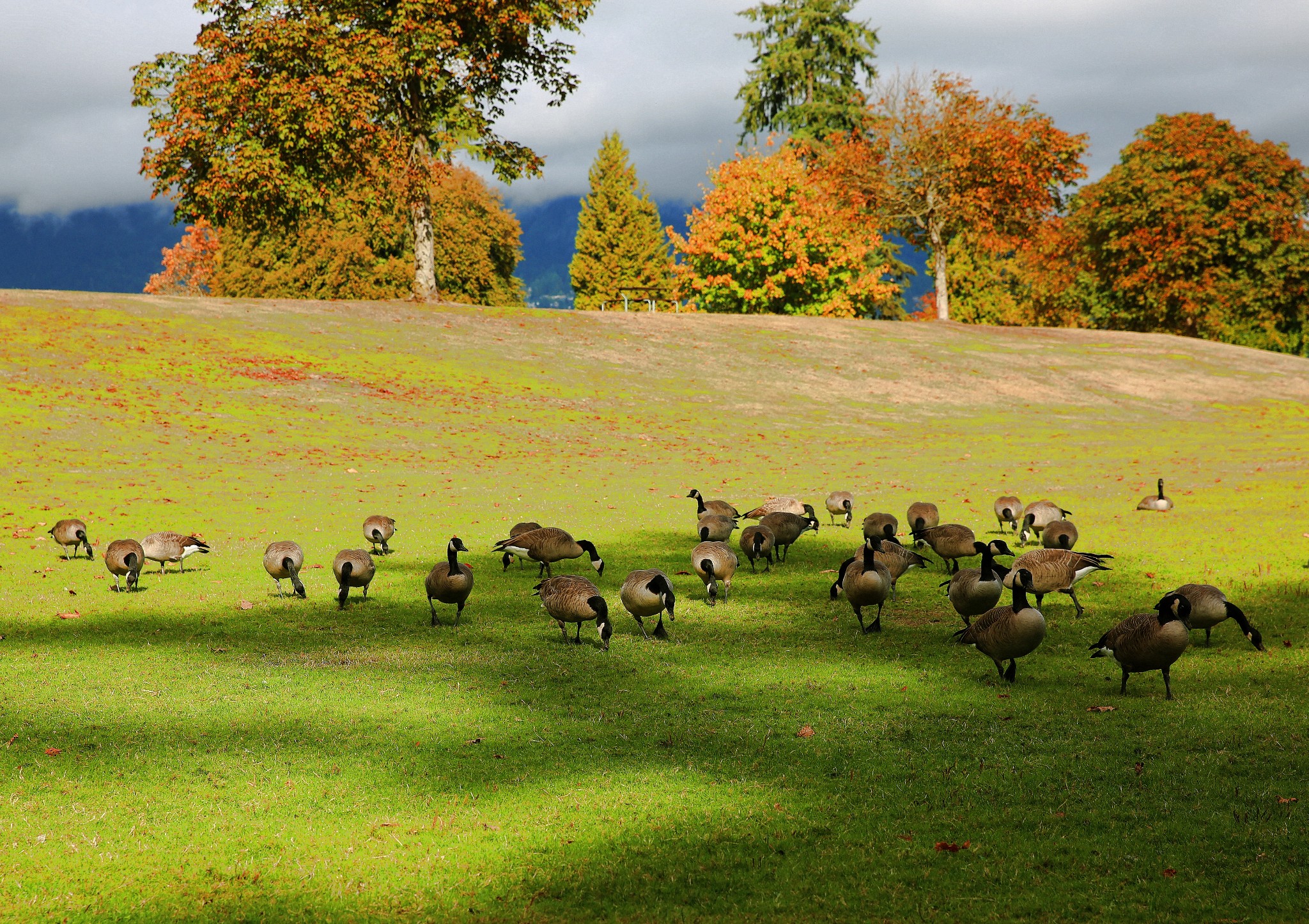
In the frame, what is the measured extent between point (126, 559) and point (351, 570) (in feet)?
13.9

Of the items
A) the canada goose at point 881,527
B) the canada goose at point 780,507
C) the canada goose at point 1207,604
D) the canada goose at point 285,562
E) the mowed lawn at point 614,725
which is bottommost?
the mowed lawn at point 614,725

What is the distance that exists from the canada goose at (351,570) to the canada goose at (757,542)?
6824 millimetres

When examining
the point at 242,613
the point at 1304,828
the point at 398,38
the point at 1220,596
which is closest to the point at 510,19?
the point at 398,38

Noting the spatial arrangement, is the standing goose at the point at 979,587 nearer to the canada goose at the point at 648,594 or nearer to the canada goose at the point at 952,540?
the canada goose at the point at 952,540

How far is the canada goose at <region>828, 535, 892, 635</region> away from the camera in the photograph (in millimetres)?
13375

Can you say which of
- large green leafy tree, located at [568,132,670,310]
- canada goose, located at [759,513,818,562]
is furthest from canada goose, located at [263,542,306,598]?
large green leafy tree, located at [568,132,670,310]

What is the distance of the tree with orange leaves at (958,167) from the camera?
75938mm

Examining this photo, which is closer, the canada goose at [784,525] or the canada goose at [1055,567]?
the canada goose at [1055,567]

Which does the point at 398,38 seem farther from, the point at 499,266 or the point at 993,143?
the point at 499,266

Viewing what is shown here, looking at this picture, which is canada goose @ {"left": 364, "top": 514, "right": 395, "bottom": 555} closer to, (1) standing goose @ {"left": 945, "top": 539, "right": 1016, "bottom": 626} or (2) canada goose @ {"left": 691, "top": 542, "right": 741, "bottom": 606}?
(2) canada goose @ {"left": 691, "top": 542, "right": 741, "bottom": 606}

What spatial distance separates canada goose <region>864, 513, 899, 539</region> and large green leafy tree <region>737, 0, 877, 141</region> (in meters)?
79.4

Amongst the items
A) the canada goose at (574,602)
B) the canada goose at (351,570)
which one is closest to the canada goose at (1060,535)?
the canada goose at (574,602)

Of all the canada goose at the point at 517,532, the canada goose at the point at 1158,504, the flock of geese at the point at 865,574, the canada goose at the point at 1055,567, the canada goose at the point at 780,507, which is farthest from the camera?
the canada goose at the point at 1158,504

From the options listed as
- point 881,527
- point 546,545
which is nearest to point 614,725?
point 546,545
